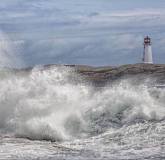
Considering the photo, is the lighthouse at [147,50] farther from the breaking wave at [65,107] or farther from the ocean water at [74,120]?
the breaking wave at [65,107]

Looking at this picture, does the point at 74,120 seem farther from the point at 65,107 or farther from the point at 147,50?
the point at 147,50

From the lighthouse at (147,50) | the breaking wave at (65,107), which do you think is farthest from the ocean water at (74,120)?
the lighthouse at (147,50)

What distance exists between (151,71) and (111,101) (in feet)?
179

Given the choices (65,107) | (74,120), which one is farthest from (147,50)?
(74,120)

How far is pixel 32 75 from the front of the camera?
28594 millimetres

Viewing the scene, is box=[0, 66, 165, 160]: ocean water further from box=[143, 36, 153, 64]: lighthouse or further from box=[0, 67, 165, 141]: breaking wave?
box=[143, 36, 153, 64]: lighthouse

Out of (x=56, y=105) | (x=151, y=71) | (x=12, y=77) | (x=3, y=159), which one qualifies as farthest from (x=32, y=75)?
(x=151, y=71)

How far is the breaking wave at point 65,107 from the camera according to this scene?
23.0m

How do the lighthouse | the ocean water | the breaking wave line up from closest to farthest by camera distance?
the ocean water, the breaking wave, the lighthouse

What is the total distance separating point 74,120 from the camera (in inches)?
953

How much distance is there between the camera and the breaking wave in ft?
75.3

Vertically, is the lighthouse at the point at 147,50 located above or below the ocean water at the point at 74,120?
above

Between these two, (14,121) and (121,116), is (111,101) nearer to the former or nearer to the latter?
(121,116)

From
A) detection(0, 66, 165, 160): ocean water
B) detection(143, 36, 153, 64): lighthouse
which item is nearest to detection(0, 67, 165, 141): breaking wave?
detection(0, 66, 165, 160): ocean water
